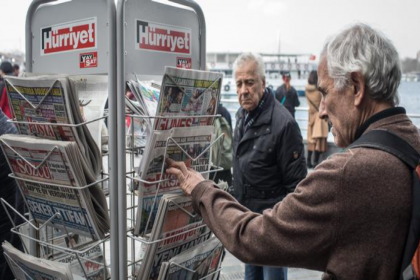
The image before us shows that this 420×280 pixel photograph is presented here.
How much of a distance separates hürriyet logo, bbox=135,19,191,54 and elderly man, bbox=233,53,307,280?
108cm

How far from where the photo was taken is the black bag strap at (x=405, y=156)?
1.03 metres

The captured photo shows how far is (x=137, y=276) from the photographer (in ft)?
4.37

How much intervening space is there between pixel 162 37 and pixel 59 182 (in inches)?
24.0

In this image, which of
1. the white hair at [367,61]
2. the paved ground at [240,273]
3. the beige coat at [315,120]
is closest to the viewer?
the white hair at [367,61]

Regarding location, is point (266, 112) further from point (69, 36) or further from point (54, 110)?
point (54, 110)

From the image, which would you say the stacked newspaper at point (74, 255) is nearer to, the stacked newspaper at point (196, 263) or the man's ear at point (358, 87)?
the stacked newspaper at point (196, 263)

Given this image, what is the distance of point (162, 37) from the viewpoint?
1454 millimetres

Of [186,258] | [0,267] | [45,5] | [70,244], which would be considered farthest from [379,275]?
[0,267]

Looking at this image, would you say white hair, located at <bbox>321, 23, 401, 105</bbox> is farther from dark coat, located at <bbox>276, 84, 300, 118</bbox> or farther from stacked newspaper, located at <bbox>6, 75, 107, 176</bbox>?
dark coat, located at <bbox>276, 84, 300, 118</bbox>

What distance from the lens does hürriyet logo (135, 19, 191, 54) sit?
1.35 meters

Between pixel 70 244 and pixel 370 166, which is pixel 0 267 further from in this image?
pixel 370 166

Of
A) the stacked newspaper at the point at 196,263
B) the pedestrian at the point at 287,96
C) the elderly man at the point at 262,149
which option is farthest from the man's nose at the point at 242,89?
the pedestrian at the point at 287,96

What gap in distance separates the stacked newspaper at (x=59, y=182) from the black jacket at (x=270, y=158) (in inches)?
54.1

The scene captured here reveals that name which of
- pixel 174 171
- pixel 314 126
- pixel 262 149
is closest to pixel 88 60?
pixel 174 171
